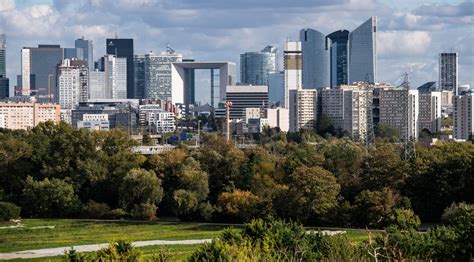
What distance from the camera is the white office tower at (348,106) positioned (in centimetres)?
12962

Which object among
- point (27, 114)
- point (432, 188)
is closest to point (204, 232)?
point (432, 188)

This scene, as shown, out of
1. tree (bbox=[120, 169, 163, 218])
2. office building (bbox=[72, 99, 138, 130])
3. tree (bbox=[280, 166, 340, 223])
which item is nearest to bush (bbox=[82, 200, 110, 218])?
tree (bbox=[120, 169, 163, 218])

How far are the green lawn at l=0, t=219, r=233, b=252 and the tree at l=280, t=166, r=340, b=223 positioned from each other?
3.13m

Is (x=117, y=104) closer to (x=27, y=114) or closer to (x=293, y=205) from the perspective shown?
(x=27, y=114)

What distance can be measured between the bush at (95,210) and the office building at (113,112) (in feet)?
351

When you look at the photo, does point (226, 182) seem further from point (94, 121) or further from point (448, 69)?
point (448, 69)

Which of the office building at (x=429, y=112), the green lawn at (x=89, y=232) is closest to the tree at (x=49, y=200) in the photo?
the green lawn at (x=89, y=232)

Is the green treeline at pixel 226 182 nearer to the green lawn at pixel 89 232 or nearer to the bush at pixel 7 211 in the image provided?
the bush at pixel 7 211

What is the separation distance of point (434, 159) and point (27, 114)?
112m

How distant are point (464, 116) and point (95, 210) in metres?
81.5

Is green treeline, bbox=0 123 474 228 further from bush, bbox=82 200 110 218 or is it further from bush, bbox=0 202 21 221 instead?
bush, bbox=0 202 21 221

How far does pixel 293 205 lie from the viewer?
42.7m

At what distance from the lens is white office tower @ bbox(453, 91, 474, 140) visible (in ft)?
394

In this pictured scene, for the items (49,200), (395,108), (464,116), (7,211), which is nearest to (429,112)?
(395,108)
